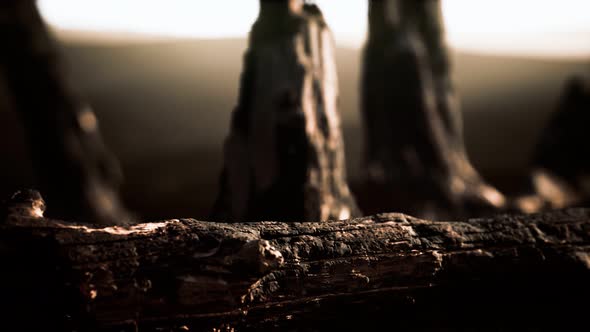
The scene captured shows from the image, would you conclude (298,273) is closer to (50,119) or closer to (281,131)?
(281,131)

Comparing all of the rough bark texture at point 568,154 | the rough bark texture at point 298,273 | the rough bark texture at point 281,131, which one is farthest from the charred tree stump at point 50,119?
the rough bark texture at point 568,154

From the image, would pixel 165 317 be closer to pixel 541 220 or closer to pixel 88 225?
pixel 88 225

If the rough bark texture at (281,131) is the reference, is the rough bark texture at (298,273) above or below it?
below

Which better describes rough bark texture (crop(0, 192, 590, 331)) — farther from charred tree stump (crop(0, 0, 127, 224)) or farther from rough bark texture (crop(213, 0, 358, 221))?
charred tree stump (crop(0, 0, 127, 224))

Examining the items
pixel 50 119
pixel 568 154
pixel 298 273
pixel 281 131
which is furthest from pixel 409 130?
pixel 298 273

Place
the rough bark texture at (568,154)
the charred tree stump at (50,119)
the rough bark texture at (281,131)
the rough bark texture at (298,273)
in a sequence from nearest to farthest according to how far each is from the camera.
Answer: 1. the rough bark texture at (298,273)
2. the rough bark texture at (281,131)
3. the charred tree stump at (50,119)
4. the rough bark texture at (568,154)

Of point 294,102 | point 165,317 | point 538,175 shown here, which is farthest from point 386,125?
point 165,317

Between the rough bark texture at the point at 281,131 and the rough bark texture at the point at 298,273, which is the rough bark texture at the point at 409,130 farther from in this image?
the rough bark texture at the point at 298,273

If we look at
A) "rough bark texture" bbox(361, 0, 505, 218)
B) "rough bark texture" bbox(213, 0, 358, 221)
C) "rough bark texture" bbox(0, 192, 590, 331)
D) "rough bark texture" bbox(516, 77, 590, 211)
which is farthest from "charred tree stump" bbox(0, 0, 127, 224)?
"rough bark texture" bbox(516, 77, 590, 211)
